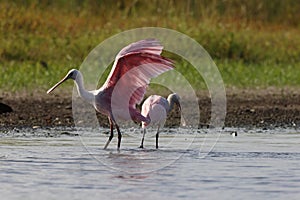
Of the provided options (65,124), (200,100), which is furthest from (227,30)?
(65,124)

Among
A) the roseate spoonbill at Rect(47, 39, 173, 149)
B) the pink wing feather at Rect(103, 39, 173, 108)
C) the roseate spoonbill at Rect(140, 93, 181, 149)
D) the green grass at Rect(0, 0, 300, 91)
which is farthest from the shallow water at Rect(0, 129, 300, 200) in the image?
the green grass at Rect(0, 0, 300, 91)

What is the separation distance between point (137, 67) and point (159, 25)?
25.9 feet

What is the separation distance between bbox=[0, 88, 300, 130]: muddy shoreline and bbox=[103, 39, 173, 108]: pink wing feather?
1.84 metres

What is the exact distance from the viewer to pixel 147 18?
17.7 meters

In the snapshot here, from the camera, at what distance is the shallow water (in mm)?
7352

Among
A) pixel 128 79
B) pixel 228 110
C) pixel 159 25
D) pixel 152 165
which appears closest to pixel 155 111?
pixel 128 79

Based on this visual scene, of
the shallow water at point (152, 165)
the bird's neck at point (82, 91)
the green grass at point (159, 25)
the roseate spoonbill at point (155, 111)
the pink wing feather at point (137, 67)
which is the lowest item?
the shallow water at point (152, 165)

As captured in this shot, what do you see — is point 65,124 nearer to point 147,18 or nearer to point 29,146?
point 29,146

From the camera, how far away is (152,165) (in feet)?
28.3

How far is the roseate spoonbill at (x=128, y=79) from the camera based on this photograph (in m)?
9.05

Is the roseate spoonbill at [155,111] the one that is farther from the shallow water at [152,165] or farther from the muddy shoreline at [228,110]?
the muddy shoreline at [228,110]

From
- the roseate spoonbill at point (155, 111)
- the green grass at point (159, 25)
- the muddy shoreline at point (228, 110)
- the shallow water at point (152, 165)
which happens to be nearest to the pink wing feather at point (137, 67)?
the roseate spoonbill at point (155, 111)

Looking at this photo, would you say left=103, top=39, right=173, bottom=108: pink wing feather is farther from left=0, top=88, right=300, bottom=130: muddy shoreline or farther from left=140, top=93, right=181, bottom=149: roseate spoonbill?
left=0, top=88, right=300, bottom=130: muddy shoreline

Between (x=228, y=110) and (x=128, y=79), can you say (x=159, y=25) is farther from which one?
(x=128, y=79)
